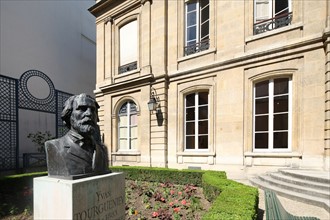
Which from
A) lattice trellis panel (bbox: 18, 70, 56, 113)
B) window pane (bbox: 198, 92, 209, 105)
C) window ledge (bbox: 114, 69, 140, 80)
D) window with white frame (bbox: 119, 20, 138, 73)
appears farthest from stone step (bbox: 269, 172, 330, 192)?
lattice trellis panel (bbox: 18, 70, 56, 113)

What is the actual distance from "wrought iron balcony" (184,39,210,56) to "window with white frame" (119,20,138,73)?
348 centimetres

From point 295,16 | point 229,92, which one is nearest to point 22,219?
point 229,92

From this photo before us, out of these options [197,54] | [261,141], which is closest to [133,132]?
[197,54]

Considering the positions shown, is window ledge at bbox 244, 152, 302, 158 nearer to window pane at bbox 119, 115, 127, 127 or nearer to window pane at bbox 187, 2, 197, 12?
window pane at bbox 119, 115, 127, 127

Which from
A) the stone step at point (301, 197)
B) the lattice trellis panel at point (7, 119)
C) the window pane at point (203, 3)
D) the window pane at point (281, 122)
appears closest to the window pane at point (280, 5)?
the window pane at point (203, 3)

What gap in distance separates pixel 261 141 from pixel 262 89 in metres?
2.18

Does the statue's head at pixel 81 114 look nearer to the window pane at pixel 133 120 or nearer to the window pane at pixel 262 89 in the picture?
the window pane at pixel 262 89

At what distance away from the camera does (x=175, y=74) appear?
1085cm

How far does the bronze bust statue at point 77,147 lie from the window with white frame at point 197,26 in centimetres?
847

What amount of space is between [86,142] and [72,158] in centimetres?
31

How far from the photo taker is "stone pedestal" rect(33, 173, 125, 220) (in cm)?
264

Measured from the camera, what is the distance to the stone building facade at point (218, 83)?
7.74m

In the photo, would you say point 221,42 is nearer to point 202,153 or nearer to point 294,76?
point 294,76

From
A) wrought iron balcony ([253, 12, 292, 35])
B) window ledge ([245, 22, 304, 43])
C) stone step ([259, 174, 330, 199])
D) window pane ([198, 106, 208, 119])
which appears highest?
wrought iron balcony ([253, 12, 292, 35])
